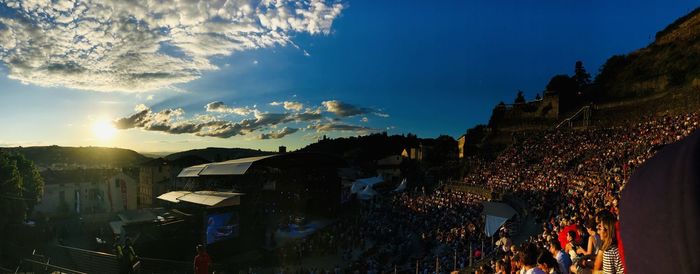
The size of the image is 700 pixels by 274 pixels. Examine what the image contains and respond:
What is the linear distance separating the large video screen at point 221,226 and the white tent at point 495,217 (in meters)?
12.0

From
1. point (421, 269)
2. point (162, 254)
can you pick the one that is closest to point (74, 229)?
point (162, 254)

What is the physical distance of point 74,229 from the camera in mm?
35625

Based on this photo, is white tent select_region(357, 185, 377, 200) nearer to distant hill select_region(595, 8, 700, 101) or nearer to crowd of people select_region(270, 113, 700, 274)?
crowd of people select_region(270, 113, 700, 274)

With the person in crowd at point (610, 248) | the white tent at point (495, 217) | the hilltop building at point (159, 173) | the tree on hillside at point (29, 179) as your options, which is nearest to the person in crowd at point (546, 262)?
the person in crowd at point (610, 248)

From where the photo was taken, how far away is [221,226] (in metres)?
20.4

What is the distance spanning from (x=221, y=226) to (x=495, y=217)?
12.8 meters

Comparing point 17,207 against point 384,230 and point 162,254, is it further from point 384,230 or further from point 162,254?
point 384,230

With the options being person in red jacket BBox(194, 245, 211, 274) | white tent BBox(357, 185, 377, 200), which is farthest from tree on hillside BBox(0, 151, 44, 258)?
white tent BBox(357, 185, 377, 200)

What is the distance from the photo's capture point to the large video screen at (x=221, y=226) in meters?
20.1

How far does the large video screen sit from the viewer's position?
20.1m

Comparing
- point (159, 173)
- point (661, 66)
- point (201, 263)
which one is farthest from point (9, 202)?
point (661, 66)

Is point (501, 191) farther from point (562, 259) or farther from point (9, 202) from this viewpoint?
point (9, 202)

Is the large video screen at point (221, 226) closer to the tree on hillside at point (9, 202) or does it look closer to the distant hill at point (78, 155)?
the tree on hillside at point (9, 202)

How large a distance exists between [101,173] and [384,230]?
49114 mm
